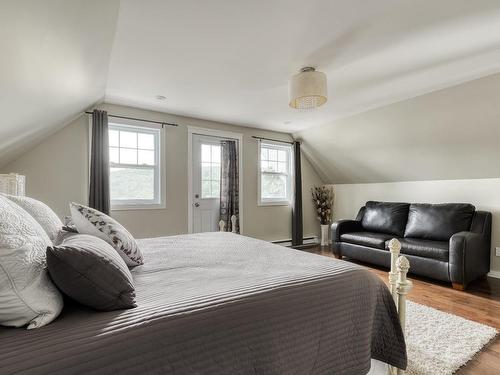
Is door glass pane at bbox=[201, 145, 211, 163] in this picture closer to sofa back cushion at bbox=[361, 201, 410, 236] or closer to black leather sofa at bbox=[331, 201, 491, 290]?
black leather sofa at bbox=[331, 201, 491, 290]

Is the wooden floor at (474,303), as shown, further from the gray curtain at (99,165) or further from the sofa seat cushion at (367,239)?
the gray curtain at (99,165)

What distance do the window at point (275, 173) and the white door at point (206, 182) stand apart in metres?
0.92

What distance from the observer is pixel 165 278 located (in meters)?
1.38

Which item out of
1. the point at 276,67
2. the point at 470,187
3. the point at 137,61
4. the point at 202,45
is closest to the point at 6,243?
the point at 202,45

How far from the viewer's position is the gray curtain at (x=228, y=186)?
4730 millimetres

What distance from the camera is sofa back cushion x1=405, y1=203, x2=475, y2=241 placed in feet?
11.8

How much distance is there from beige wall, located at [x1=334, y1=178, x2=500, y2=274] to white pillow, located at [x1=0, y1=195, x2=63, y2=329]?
4780 millimetres

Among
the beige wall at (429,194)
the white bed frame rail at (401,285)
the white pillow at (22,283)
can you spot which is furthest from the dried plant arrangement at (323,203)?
the white pillow at (22,283)

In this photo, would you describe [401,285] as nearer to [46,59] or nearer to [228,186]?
[46,59]

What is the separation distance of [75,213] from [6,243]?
0.70 m

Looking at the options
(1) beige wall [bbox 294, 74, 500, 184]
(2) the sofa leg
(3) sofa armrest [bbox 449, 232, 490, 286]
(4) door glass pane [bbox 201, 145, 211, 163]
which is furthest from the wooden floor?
(4) door glass pane [bbox 201, 145, 211, 163]

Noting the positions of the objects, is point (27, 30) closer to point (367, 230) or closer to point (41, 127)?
point (41, 127)

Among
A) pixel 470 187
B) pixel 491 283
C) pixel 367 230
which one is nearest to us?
pixel 491 283

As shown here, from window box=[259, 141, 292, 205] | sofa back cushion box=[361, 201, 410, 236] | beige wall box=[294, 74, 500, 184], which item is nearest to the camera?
beige wall box=[294, 74, 500, 184]
